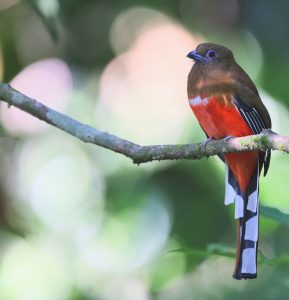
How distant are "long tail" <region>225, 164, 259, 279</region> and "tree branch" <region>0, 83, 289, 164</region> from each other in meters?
0.42

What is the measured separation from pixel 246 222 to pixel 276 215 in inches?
42.3

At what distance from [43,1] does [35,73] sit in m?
2.64

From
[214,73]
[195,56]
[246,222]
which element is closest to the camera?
[246,222]

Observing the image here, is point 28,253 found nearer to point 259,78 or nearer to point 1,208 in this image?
point 1,208

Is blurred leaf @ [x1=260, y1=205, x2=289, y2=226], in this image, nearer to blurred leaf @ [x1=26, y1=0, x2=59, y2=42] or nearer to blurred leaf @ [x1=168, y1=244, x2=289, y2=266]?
blurred leaf @ [x1=168, y1=244, x2=289, y2=266]

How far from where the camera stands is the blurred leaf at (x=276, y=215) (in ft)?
7.30

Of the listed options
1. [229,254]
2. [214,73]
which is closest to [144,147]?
[229,254]

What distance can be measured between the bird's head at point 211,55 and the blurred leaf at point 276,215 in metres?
1.56

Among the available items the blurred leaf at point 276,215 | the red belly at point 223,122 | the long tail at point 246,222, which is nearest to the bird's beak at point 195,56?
the red belly at point 223,122

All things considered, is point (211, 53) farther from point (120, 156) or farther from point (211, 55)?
point (120, 156)

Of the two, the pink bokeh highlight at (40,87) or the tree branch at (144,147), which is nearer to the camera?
the tree branch at (144,147)

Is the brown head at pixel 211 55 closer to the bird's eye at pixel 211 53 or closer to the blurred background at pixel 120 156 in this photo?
the bird's eye at pixel 211 53

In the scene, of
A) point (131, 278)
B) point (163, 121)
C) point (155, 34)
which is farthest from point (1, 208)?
point (155, 34)

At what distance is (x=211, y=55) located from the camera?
3846 mm
